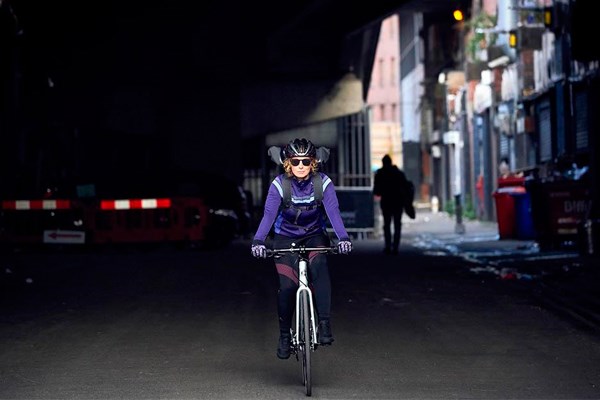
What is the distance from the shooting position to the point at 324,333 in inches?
380

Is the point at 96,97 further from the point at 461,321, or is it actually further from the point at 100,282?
the point at 461,321

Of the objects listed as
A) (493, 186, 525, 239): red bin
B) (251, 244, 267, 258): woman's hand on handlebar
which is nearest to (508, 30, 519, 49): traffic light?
(493, 186, 525, 239): red bin

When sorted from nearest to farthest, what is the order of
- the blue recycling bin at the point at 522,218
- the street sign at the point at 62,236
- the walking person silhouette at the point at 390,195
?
the walking person silhouette at the point at 390,195, the street sign at the point at 62,236, the blue recycling bin at the point at 522,218

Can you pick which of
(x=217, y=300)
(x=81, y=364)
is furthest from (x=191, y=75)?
(x=81, y=364)

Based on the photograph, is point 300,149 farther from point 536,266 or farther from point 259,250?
point 536,266

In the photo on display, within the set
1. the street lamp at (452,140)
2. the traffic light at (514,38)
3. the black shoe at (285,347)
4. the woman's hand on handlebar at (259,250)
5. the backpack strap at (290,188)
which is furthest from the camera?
the street lamp at (452,140)

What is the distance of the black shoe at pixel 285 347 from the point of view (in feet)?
32.2

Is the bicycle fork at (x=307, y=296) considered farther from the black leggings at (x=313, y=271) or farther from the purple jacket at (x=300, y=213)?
the purple jacket at (x=300, y=213)

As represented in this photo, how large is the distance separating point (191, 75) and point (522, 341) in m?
28.7

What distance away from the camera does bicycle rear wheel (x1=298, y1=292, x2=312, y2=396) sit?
9.07 metres

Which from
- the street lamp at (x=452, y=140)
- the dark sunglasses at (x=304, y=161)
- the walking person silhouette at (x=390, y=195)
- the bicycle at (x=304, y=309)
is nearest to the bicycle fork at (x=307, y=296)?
the bicycle at (x=304, y=309)

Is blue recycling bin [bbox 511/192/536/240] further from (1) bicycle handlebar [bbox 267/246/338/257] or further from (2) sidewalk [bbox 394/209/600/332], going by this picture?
(1) bicycle handlebar [bbox 267/246/338/257]

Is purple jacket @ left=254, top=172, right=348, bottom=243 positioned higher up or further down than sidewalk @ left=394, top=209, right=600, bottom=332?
higher up

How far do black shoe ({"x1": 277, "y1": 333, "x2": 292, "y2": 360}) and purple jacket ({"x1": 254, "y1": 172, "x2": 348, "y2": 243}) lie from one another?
71 centimetres
